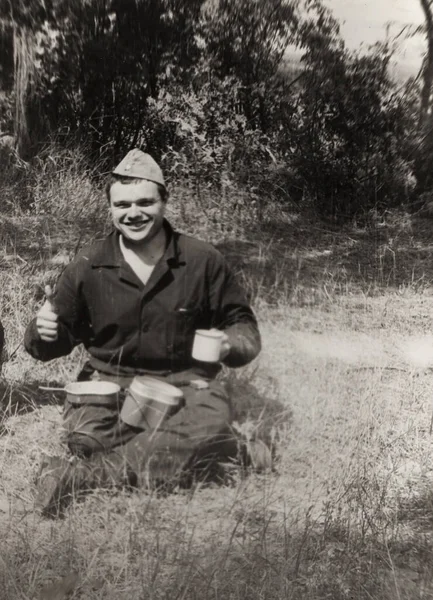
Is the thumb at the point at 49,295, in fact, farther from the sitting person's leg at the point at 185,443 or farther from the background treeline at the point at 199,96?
the sitting person's leg at the point at 185,443

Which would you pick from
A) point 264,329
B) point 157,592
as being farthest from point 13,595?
point 264,329

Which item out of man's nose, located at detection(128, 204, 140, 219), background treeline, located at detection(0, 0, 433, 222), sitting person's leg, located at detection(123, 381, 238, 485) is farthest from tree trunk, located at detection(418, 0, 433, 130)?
sitting person's leg, located at detection(123, 381, 238, 485)

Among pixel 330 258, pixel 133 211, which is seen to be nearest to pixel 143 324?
pixel 133 211

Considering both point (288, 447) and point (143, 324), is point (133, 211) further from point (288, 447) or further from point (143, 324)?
point (288, 447)

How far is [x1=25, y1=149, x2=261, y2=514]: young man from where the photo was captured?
6.50 ft

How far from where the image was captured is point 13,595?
6.29 ft

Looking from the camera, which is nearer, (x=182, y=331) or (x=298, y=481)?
(x=182, y=331)

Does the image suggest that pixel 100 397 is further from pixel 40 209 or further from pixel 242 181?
pixel 242 181

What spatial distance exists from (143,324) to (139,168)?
0.43 meters

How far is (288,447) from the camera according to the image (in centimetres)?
213

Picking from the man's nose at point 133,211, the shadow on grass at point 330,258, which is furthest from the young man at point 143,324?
the shadow on grass at point 330,258

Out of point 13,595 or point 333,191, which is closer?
point 13,595

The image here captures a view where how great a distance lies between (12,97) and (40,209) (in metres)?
0.33

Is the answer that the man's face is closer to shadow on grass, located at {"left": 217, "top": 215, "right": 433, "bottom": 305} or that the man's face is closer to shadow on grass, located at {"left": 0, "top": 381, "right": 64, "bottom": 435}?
shadow on grass, located at {"left": 217, "top": 215, "right": 433, "bottom": 305}
